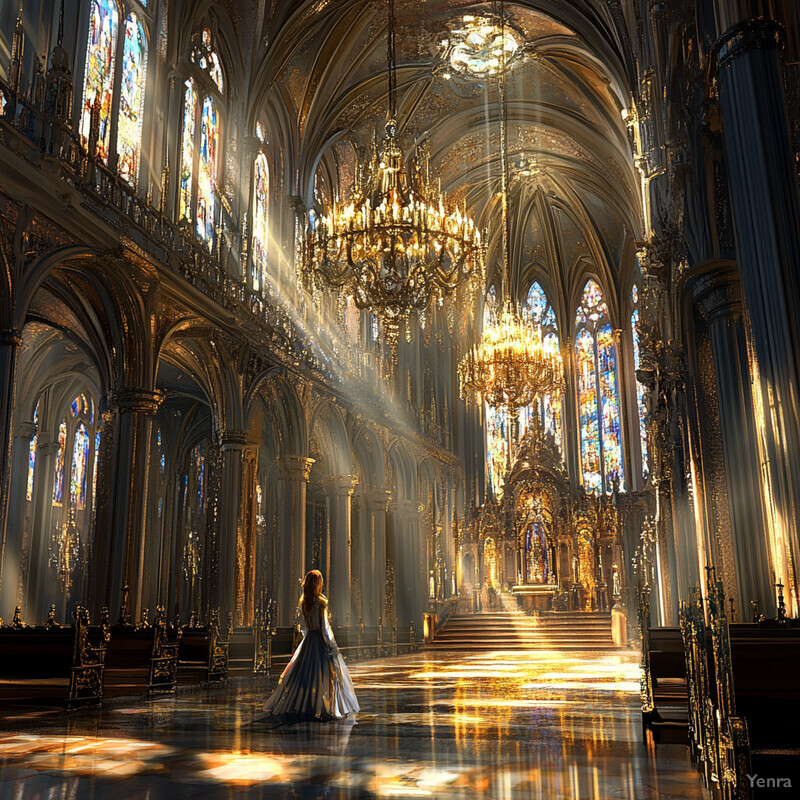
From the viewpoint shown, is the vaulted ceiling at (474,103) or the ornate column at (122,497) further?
the vaulted ceiling at (474,103)

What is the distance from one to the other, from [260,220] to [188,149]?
11.2 feet

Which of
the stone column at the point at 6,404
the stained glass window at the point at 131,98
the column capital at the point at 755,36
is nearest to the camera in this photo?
the column capital at the point at 755,36

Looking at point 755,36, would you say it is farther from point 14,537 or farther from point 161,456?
point 161,456

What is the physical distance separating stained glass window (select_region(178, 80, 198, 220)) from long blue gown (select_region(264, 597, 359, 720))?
10.3 metres

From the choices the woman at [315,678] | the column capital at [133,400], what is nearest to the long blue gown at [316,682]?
the woman at [315,678]

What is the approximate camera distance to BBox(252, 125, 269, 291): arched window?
1969 centimetres

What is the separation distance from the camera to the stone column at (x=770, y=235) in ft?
22.4

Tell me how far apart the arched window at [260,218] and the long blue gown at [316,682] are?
12125 mm

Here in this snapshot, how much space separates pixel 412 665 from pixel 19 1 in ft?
45.0

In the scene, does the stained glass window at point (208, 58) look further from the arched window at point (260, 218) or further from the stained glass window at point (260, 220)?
the stained glass window at point (260, 220)

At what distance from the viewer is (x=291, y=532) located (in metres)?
19.5

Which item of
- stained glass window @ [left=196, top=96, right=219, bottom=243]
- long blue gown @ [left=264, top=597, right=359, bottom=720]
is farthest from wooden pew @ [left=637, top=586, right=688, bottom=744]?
stained glass window @ [left=196, top=96, right=219, bottom=243]

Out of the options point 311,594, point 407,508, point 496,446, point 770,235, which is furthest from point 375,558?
point 770,235

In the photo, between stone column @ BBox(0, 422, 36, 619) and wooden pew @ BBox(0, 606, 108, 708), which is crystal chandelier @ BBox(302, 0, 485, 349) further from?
stone column @ BBox(0, 422, 36, 619)
